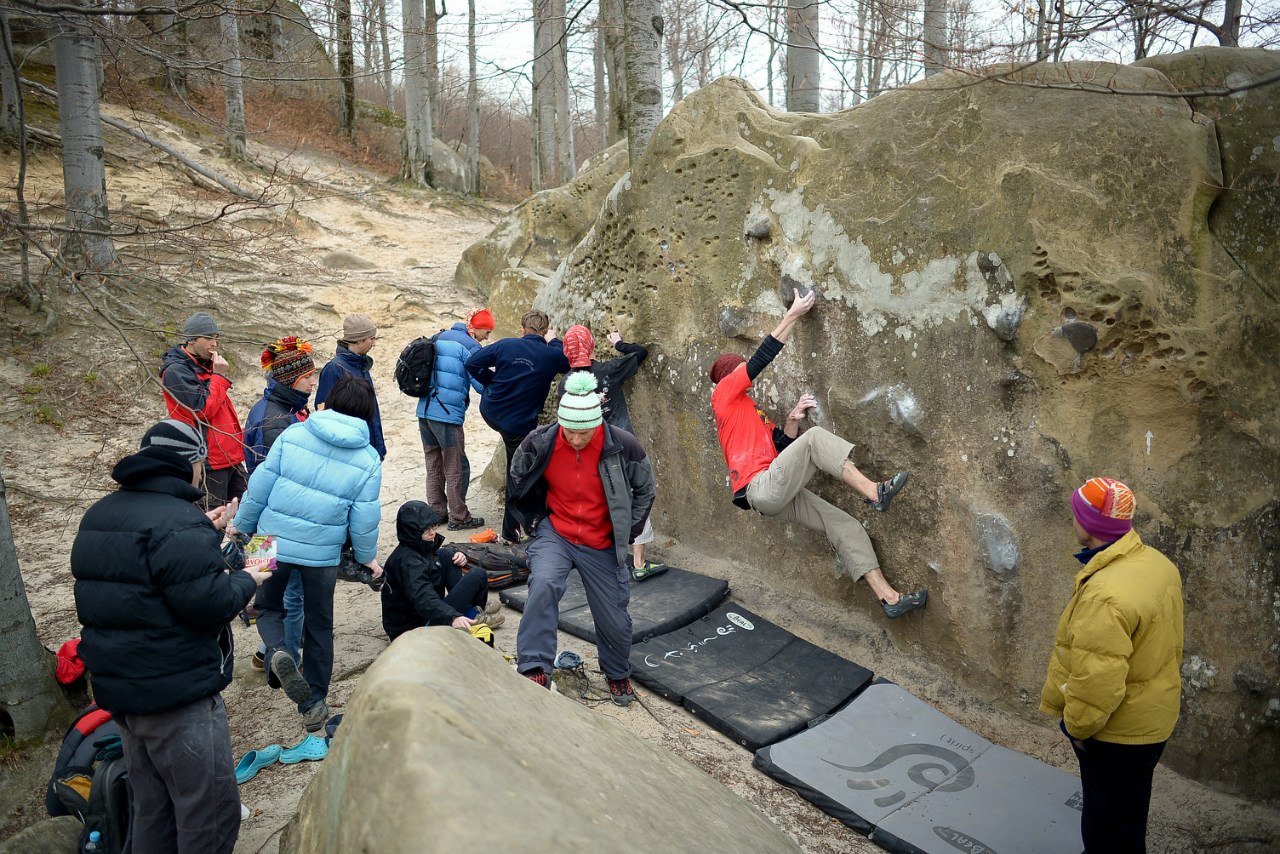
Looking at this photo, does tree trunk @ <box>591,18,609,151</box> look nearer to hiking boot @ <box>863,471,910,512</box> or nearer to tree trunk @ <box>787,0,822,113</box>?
tree trunk @ <box>787,0,822,113</box>

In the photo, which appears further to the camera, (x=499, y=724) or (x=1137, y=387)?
(x=1137, y=387)

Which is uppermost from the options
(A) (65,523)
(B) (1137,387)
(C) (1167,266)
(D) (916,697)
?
(C) (1167,266)

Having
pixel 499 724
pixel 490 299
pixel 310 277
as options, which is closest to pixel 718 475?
pixel 499 724

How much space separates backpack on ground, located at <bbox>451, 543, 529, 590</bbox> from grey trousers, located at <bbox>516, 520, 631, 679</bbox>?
1.60 m

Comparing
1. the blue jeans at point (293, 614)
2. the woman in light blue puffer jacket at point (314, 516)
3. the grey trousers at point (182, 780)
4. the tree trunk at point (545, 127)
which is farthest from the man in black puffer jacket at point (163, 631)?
the tree trunk at point (545, 127)

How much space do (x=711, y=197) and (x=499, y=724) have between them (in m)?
4.57

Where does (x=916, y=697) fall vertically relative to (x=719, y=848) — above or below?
below

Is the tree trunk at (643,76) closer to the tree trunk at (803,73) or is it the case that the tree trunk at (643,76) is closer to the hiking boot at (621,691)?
the tree trunk at (803,73)

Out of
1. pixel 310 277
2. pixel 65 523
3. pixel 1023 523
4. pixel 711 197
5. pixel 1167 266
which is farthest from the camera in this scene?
pixel 310 277

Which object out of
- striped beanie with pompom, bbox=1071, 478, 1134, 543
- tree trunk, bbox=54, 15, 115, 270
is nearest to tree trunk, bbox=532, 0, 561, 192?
tree trunk, bbox=54, 15, 115, 270

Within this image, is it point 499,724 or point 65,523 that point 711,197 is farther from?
point 65,523

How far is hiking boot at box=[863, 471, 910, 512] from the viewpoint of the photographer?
4.90m

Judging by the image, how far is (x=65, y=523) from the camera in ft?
24.2

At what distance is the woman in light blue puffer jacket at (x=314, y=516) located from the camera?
14.0 ft
